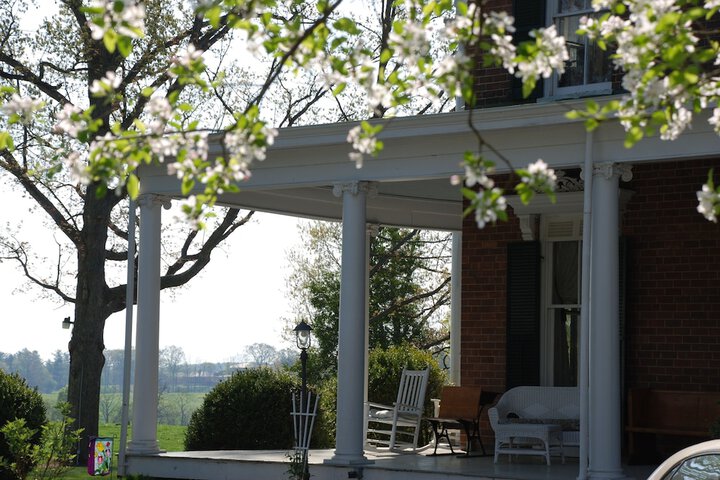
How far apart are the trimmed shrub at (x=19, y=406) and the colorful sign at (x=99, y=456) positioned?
1.27m

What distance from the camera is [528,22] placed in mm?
13492

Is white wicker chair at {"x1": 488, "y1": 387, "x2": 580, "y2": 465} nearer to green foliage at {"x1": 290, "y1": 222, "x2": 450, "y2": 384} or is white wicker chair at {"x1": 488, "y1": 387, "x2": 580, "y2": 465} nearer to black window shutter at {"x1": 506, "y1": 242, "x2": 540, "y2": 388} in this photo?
black window shutter at {"x1": 506, "y1": 242, "x2": 540, "y2": 388}

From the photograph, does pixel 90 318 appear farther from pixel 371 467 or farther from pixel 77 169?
pixel 77 169

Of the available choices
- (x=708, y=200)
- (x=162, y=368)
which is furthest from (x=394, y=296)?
(x=162, y=368)

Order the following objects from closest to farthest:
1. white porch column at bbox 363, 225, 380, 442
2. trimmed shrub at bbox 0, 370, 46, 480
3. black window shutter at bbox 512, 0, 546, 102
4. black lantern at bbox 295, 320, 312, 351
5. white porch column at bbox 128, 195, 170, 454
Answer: white porch column at bbox 363, 225, 380, 442 < black lantern at bbox 295, 320, 312, 351 < white porch column at bbox 128, 195, 170, 454 < black window shutter at bbox 512, 0, 546, 102 < trimmed shrub at bbox 0, 370, 46, 480

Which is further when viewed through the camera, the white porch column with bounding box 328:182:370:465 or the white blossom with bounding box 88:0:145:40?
the white porch column with bounding box 328:182:370:465

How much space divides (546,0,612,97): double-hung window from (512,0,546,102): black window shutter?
125 millimetres

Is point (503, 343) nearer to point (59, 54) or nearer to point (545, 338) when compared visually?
point (545, 338)

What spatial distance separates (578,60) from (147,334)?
19.1 ft

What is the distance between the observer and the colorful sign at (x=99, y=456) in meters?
12.9

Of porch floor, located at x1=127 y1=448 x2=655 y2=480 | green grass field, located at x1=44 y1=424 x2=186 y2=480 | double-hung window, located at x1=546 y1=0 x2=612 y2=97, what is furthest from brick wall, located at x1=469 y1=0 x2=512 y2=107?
green grass field, located at x1=44 y1=424 x2=186 y2=480

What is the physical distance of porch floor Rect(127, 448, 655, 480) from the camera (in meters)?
11.3

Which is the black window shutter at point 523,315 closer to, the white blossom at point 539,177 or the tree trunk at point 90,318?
the white blossom at point 539,177

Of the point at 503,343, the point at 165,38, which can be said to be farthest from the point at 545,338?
the point at 165,38
